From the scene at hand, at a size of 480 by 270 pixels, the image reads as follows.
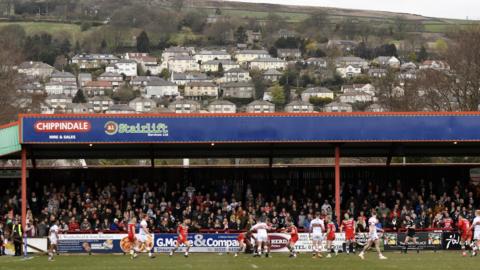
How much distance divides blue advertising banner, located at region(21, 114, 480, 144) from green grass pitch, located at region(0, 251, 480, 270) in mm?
5780

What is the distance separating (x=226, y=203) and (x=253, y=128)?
454 centimetres

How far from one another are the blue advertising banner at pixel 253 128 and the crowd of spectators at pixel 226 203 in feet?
10.8

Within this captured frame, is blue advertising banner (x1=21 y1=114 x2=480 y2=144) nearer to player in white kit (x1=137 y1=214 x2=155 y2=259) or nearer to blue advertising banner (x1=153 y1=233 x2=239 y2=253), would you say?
blue advertising banner (x1=153 y1=233 x2=239 y2=253)

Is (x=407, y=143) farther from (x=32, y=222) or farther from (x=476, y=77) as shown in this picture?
(x=476, y=77)

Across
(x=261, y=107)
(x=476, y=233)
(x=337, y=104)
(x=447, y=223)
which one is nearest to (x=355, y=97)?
(x=337, y=104)

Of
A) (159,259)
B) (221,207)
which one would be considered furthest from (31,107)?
(159,259)

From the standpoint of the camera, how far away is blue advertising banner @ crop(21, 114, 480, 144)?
45.9m

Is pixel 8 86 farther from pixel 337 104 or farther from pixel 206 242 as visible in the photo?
pixel 337 104

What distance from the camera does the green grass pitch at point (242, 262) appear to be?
34.7m

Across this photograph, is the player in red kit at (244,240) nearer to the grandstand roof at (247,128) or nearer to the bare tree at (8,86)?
the grandstand roof at (247,128)

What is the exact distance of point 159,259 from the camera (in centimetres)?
3959

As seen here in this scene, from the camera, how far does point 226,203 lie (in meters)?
48.9

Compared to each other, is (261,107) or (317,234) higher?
(317,234)

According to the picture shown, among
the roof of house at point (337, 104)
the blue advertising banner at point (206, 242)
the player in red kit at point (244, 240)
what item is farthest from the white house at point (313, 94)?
the player in red kit at point (244, 240)
